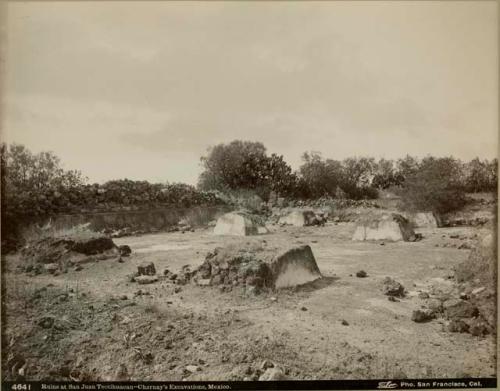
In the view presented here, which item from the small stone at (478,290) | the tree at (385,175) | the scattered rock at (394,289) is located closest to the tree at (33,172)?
the scattered rock at (394,289)

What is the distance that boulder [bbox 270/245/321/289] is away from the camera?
351 cm

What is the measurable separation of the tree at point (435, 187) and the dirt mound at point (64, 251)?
327 centimetres

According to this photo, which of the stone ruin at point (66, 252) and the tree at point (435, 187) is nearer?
the stone ruin at point (66, 252)

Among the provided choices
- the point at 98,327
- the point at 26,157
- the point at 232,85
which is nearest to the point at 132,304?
the point at 98,327

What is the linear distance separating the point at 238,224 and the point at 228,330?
2340mm

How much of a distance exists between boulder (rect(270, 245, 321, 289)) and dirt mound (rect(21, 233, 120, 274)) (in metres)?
1.78

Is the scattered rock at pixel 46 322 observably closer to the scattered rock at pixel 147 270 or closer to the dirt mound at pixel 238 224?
the scattered rock at pixel 147 270

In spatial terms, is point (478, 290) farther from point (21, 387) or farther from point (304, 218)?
point (21, 387)

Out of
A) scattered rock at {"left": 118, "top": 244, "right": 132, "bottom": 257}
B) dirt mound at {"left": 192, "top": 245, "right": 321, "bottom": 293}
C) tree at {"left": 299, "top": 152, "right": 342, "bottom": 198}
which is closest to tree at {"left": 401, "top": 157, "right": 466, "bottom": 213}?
tree at {"left": 299, "top": 152, "right": 342, "bottom": 198}

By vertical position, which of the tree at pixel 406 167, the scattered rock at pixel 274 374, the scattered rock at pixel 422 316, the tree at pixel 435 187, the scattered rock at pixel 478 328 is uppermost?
the tree at pixel 406 167

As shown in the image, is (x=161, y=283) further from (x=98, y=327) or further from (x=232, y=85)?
(x=232, y=85)

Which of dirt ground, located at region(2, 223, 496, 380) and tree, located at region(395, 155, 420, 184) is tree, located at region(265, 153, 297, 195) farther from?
tree, located at region(395, 155, 420, 184)

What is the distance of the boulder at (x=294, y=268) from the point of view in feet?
11.5

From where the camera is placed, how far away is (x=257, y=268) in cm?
347
